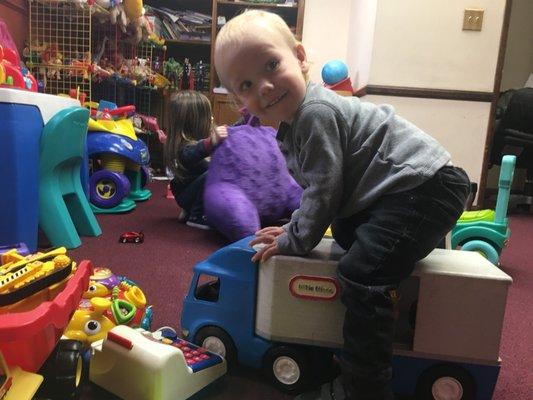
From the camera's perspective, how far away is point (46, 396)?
638 mm

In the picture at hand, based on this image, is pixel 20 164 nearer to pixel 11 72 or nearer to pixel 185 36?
pixel 11 72

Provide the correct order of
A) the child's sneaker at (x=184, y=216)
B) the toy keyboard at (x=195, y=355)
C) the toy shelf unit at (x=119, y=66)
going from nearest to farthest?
1. the toy keyboard at (x=195, y=355)
2. the child's sneaker at (x=184, y=216)
3. the toy shelf unit at (x=119, y=66)

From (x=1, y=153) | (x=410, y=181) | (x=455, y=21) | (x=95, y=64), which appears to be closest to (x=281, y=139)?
(x=410, y=181)

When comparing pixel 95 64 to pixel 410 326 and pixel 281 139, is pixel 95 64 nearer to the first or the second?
pixel 281 139

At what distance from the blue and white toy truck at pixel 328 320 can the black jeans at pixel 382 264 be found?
4 centimetres

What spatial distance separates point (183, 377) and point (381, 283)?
302 millimetres

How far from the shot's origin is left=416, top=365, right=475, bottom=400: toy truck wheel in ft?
2.26

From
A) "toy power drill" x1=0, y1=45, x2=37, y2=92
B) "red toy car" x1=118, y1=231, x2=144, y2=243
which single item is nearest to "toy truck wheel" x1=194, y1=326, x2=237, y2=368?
"red toy car" x1=118, y1=231, x2=144, y2=243

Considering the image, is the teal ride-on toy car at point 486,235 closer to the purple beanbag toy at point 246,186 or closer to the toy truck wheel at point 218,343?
the purple beanbag toy at point 246,186

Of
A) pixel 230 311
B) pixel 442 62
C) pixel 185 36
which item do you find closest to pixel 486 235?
pixel 230 311

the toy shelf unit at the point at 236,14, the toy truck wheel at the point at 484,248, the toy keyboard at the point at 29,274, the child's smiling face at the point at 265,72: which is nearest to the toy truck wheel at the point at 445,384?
the child's smiling face at the point at 265,72

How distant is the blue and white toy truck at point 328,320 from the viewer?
2.21 ft

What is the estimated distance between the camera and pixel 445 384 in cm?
70

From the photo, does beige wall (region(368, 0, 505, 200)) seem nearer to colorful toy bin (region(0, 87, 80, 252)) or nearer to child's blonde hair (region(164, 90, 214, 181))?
child's blonde hair (region(164, 90, 214, 181))
